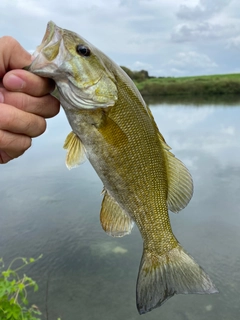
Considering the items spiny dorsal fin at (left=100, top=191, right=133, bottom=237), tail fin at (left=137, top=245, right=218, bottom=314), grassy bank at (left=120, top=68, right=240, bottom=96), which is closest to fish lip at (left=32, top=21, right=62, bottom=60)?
spiny dorsal fin at (left=100, top=191, right=133, bottom=237)

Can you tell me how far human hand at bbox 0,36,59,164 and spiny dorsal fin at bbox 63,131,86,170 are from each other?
0.20 metres

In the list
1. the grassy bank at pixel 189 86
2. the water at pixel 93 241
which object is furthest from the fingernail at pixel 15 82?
the grassy bank at pixel 189 86

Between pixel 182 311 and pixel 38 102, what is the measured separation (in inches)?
309

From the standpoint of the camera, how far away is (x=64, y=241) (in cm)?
1110

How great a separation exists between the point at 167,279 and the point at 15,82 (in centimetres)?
154

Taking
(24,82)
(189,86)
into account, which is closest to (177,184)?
(24,82)

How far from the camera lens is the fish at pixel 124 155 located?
188cm

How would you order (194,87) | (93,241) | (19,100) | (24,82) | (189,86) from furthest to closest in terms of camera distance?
(194,87) → (189,86) → (93,241) → (19,100) → (24,82)

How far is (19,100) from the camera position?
76.7 inches

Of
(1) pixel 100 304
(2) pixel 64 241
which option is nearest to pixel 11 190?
(2) pixel 64 241

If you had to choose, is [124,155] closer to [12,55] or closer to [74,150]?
[74,150]

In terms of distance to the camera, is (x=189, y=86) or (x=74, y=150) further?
(x=189, y=86)

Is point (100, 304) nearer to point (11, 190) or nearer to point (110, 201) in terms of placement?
point (110, 201)

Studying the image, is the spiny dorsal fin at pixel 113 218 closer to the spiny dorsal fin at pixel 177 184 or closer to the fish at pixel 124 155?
the fish at pixel 124 155
